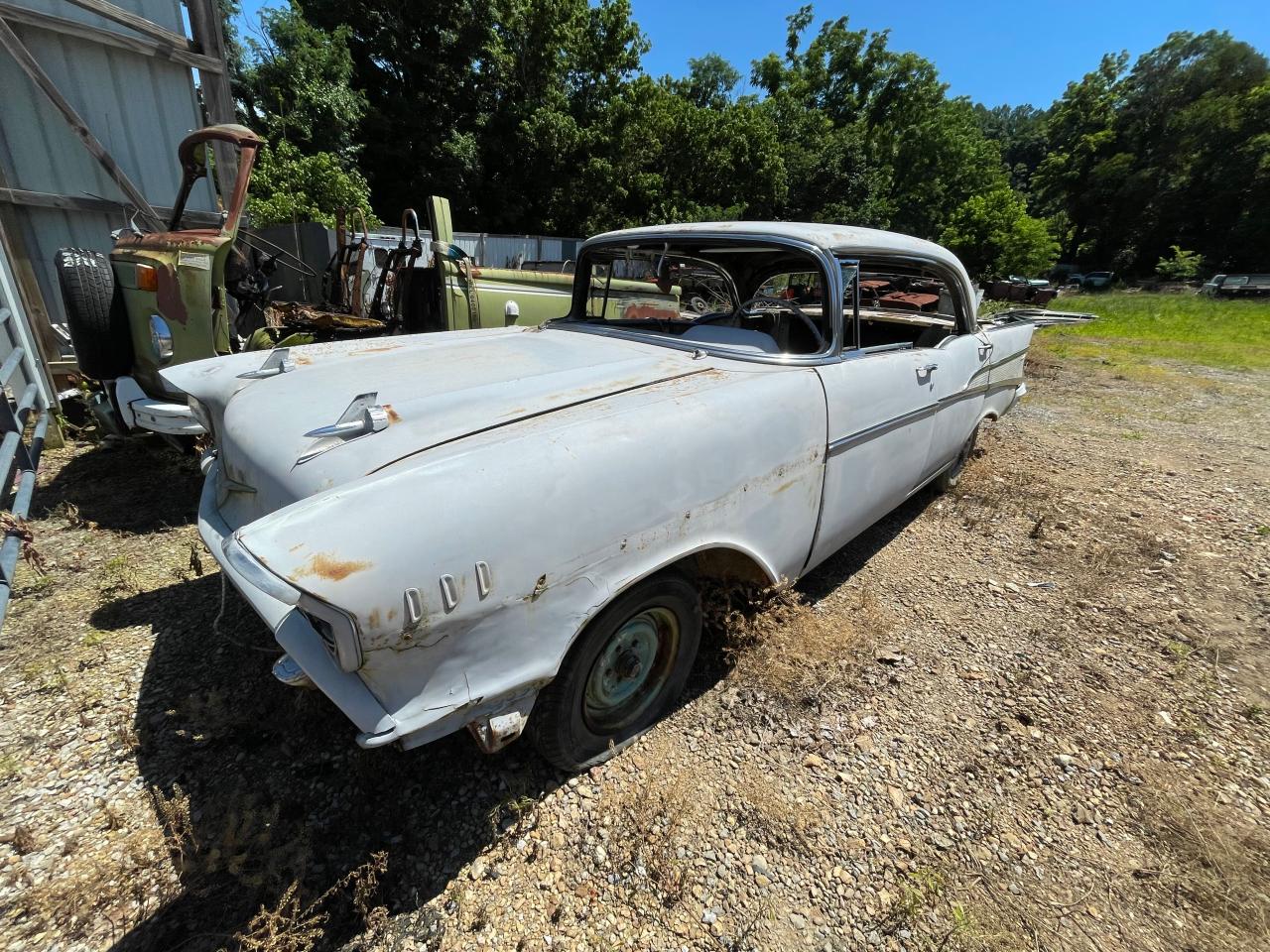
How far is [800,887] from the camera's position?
5.93 ft

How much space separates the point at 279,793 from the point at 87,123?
22.1ft

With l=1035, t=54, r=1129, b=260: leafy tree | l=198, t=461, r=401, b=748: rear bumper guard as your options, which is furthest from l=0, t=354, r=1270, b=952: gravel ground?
l=1035, t=54, r=1129, b=260: leafy tree

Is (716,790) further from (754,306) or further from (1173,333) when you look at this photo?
(1173,333)

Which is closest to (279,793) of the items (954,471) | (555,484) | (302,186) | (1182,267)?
(555,484)

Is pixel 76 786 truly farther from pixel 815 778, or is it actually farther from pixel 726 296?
pixel 726 296

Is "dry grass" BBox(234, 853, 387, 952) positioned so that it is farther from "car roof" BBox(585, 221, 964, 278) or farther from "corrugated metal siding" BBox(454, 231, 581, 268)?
"corrugated metal siding" BBox(454, 231, 581, 268)

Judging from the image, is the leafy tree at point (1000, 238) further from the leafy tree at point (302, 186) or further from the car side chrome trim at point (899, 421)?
the car side chrome trim at point (899, 421)

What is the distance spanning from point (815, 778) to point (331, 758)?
1728mm

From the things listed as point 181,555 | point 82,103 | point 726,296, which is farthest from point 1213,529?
point 82,103

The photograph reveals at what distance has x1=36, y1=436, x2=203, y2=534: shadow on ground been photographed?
11.9 ft

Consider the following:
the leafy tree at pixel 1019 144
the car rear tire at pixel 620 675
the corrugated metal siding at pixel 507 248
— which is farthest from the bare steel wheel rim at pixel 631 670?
the leafy tree at pixel 1019 144

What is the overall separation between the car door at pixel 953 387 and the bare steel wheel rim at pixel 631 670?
1975 millimetres

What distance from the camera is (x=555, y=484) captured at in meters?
1.58

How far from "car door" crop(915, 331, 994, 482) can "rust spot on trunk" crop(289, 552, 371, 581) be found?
9.32 ft
